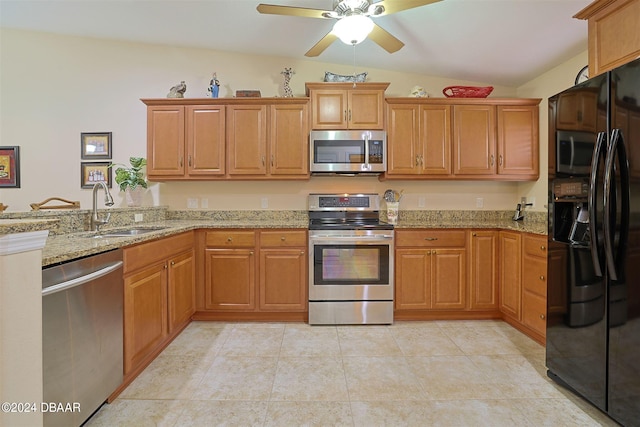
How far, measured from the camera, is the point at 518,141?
126 inches

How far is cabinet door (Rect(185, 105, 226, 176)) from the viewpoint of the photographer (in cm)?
313

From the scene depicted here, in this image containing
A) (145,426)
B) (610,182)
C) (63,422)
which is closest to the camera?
(63,422)

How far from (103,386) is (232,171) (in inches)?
81.4

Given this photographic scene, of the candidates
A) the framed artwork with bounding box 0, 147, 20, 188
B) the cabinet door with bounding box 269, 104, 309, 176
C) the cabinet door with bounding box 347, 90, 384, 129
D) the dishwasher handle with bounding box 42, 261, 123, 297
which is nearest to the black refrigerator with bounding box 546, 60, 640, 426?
the cabinet door with bounding box 347, 90, 384, 129

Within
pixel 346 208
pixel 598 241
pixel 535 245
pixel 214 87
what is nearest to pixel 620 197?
pixel 598 241

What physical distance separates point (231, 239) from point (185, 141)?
116 centimetres

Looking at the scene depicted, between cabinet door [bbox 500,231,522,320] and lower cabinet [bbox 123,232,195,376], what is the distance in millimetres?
2956

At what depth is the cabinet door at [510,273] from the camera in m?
2.70

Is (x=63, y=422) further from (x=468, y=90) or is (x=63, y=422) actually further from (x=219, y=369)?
(x=468, y=90)

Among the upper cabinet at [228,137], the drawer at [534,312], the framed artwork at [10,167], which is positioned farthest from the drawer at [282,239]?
the framed artwork at [10,167]

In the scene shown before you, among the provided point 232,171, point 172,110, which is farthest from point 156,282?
point 172,110

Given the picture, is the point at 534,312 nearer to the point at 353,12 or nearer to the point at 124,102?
the point at 353,12

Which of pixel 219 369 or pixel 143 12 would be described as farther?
pixel 143 12

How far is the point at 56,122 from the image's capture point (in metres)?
3.59
